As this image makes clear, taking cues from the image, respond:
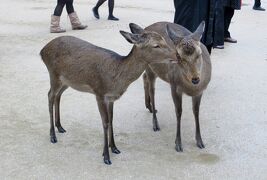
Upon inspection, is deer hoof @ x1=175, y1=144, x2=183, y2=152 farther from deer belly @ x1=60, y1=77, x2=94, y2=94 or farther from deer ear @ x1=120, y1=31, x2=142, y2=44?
deer ear @ x1=120, y1=31, x2=142, y2=44

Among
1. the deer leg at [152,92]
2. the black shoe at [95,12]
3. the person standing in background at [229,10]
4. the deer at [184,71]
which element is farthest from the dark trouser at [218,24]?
the black shoe at [95,12]

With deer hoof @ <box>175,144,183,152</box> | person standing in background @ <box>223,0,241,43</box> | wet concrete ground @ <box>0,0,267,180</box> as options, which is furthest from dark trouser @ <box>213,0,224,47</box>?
deer hoof @ <box>175,144,183,152</box>

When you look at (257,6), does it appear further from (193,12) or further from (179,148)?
(179,148)

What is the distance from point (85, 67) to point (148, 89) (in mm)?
1385

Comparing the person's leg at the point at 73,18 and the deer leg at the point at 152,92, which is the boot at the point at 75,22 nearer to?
the person's leg at the point at 73,18

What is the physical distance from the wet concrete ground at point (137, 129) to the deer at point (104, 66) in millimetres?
268

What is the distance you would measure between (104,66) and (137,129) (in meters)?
1.08

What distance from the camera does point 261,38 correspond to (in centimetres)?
959

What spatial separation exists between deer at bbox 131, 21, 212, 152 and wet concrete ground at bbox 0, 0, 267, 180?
0.86 ft

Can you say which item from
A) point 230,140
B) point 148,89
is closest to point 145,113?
point 148,89

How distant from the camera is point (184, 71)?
13.6 feet

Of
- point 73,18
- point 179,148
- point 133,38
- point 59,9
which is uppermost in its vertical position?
point 133,38

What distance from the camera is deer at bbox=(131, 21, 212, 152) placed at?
407 centimetres

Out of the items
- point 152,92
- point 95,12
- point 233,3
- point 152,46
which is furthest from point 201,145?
point 95,12
